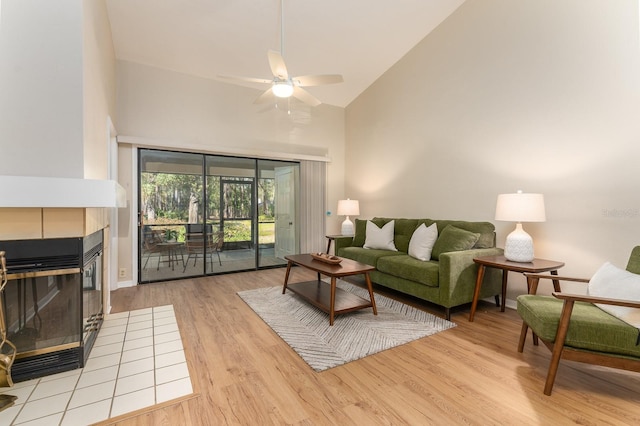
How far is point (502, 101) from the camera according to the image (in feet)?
10.8

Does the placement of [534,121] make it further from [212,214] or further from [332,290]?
[212,214]

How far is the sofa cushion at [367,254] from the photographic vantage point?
375cm

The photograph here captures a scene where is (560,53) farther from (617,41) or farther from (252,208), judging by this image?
(252,208)

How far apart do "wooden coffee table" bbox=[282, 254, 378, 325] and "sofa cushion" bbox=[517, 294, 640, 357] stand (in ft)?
4.55

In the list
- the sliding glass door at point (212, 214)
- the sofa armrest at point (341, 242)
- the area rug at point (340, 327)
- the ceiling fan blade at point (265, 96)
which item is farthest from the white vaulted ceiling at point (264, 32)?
the area rug at point (340, 327)

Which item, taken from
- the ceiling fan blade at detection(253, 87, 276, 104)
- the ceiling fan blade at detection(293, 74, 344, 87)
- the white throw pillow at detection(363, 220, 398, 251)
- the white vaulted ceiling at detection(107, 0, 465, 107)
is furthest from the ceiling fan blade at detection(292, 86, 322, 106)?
the white throw pillow at detection(363, 220, 398, 251)

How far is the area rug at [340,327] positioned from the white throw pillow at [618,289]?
1.17 meters

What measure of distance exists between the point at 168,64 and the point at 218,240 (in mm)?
2720

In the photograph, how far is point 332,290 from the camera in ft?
8.93

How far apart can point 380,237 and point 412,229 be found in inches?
18.3

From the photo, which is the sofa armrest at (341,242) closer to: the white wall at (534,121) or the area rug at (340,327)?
the white wall at (534,121)

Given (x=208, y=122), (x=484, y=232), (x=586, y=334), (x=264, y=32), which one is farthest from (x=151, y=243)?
(x=586, y=334)

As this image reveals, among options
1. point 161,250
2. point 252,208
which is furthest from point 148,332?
point 252,208

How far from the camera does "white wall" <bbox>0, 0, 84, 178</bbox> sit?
5.78 ft
